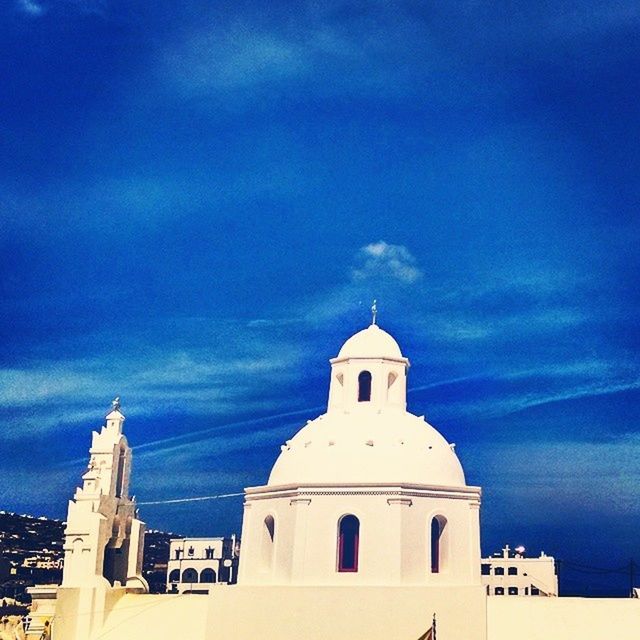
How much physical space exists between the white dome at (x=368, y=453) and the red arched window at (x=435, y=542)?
1.43m

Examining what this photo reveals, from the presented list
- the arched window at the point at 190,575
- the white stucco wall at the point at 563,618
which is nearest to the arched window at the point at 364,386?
the white stucco wall at the point at 563,618

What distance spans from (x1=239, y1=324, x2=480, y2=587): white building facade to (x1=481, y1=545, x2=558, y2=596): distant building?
92.4 feet

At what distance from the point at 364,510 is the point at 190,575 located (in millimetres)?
38037

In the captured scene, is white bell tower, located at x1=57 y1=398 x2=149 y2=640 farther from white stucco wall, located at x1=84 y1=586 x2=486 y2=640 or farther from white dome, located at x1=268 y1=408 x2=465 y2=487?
white dome, located at x1=268 y1=408 x2=465 y2=487

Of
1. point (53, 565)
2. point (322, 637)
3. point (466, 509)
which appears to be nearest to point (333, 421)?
point (466, 509)

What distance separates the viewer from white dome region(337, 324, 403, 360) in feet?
114

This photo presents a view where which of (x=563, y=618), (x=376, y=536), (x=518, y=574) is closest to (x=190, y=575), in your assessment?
(x=518, y=574)

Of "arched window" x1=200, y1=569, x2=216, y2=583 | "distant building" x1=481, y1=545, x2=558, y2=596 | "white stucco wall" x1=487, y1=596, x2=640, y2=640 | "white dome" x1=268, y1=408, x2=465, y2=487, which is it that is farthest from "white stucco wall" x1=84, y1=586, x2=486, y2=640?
"arched window" x1=200, y1=569, x2=216, y2=583

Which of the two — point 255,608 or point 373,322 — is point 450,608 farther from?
point 373,322

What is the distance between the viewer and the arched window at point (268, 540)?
31.8m

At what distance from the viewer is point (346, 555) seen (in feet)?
105

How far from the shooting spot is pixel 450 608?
92.8 feet

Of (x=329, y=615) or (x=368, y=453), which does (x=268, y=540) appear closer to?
(x=329, y=615)

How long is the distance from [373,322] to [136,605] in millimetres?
14273
